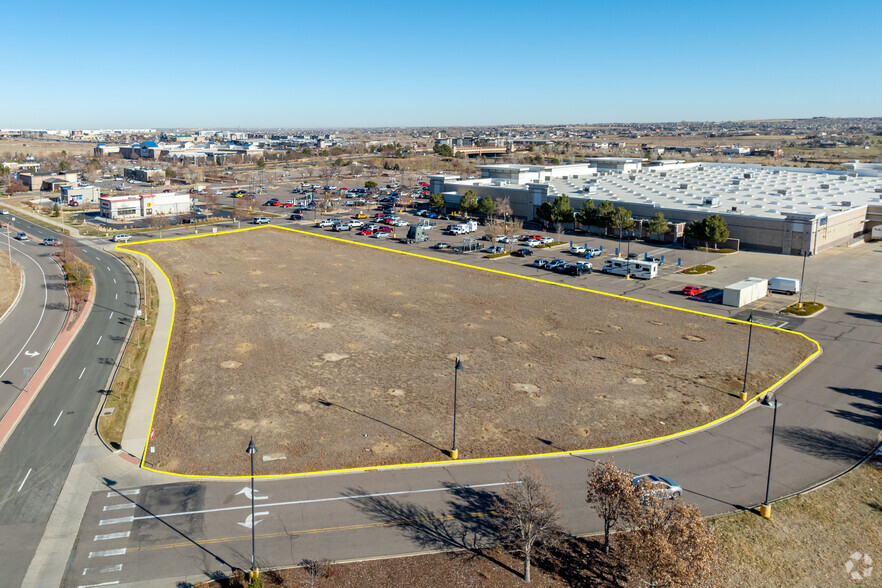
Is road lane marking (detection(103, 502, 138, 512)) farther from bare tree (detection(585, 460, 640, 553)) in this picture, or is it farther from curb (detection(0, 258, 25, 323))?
curb (detection(0, 258, 25, 323))

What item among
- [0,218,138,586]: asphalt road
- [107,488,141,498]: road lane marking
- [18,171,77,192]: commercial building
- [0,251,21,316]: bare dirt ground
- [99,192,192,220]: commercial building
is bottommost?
[107,488,141,498]: road lane marking

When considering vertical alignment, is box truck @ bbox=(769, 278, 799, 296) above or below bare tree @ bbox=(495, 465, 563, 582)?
above

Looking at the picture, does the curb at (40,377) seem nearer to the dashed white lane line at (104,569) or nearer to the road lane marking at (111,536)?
the road lane marking at (111,536)

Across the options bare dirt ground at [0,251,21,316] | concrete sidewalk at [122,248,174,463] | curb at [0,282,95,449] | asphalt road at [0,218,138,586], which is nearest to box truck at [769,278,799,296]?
concrete sidewalk at [122,248,174,463]

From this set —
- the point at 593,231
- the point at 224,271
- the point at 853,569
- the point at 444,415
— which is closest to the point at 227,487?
the point at 444,415

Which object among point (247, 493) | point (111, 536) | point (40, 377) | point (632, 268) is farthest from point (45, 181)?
point (111, 536)

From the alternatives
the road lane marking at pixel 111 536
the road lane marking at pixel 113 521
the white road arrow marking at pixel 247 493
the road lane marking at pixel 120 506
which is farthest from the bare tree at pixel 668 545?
the road lane marking at pixel 120 506
